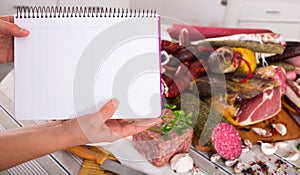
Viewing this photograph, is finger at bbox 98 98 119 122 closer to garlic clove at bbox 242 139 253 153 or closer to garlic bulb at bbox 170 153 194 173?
garlic bulb at bbox 170 153 194 173

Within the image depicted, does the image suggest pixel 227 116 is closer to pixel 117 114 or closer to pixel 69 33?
pixel 117 114

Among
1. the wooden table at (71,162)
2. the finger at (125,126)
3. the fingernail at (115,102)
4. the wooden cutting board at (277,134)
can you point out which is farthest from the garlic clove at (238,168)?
the fingernail at (115,102)

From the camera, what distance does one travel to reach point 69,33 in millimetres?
675

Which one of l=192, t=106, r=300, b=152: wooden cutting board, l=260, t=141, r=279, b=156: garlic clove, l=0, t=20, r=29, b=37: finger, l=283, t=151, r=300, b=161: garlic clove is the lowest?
l=283, t=151, r=300, b=161: garlic clove

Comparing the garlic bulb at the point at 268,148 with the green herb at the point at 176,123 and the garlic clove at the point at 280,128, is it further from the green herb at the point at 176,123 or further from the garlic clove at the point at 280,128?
the green herb at the point at 176,123

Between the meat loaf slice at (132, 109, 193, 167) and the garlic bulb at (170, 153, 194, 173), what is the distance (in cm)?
2

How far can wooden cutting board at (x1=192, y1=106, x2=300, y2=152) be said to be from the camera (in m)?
1.00

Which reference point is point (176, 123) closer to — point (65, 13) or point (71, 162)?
point (71, 162)

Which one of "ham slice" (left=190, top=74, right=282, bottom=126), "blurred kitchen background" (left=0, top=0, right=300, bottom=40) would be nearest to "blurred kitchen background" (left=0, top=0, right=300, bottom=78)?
"blurred kitchen background" (left=0, top=0, right=300, bottom=40)

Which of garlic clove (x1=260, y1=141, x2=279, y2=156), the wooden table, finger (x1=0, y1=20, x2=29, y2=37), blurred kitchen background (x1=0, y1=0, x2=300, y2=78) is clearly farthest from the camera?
blurred kitchen background (x1=0, y1=0, x2=300, y2=78)

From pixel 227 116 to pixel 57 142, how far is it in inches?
20.6

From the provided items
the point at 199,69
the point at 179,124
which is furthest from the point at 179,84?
the point at 179,124

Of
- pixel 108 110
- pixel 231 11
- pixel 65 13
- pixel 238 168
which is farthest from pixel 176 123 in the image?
pixel 231 11

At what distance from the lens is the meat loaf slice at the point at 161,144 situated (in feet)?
2.87
